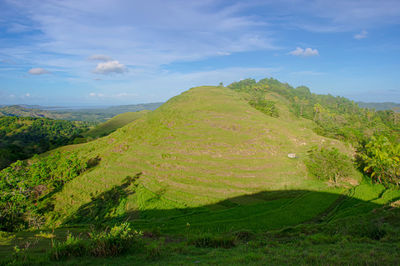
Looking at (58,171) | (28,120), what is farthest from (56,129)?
(58,171)

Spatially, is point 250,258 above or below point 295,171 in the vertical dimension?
above

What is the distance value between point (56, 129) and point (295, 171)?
198537 millimetres

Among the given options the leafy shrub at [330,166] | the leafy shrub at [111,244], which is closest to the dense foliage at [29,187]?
the leafy shrub at [111,244]

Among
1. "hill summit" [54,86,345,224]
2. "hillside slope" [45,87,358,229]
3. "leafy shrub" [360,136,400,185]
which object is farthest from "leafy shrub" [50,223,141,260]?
"leafy shrub" [360,136,400,185]

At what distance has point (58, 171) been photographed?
4172cm

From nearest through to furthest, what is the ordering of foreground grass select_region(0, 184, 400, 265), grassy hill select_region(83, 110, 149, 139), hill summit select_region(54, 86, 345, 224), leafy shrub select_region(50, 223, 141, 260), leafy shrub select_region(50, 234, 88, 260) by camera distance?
foreground grass select_region(0, 184, 400, 265) < leafy shrub select_region(50, 234, 88, 260) < leafy shrub select_region(50, 223, 141, 260) < hill summit select_region(54, 86, 345, 224) < grassy hill select_region(83, 110, 149, 139)

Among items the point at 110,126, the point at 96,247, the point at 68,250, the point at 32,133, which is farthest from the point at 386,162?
the point at 32,133

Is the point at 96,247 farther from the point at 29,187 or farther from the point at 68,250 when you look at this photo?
the point at 29,187

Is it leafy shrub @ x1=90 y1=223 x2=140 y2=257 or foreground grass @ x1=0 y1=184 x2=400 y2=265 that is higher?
leafy shrub @ x1=90 y1=223 x2=140 y2=257

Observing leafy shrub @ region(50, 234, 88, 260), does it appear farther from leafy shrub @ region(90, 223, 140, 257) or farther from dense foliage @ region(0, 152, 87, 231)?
dense foliage @ region(0, 152, 87, 231)

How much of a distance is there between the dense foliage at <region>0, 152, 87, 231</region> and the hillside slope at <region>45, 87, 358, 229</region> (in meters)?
2.73

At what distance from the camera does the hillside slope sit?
1431 inches

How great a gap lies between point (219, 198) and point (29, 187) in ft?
116

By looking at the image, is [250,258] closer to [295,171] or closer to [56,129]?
[295,171]
